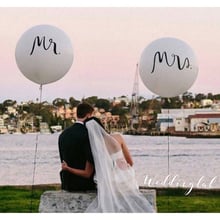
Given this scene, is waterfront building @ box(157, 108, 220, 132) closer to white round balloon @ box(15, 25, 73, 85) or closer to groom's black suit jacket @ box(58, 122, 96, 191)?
white round balloon @ box(15, 25, 73, 85)

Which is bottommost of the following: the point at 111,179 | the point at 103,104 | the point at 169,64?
the point at 111,179

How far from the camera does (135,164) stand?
22.0 feet

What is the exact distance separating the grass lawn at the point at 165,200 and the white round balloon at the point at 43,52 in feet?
4.37

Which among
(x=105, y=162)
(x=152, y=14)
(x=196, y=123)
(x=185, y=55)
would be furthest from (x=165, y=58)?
(x=196, y=123)

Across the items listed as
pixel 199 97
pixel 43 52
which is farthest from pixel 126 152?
pixel 199 97

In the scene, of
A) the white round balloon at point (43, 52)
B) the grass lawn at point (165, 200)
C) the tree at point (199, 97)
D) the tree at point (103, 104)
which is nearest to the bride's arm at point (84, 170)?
the white round balloon at point (43, 52)

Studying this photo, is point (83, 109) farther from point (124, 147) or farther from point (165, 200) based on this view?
point (165, 200)

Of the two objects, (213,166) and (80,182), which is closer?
(80,182)

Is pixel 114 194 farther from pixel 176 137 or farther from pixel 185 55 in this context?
pixel 176 137

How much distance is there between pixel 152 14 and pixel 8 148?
7.20ft

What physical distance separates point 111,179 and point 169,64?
1.08m
